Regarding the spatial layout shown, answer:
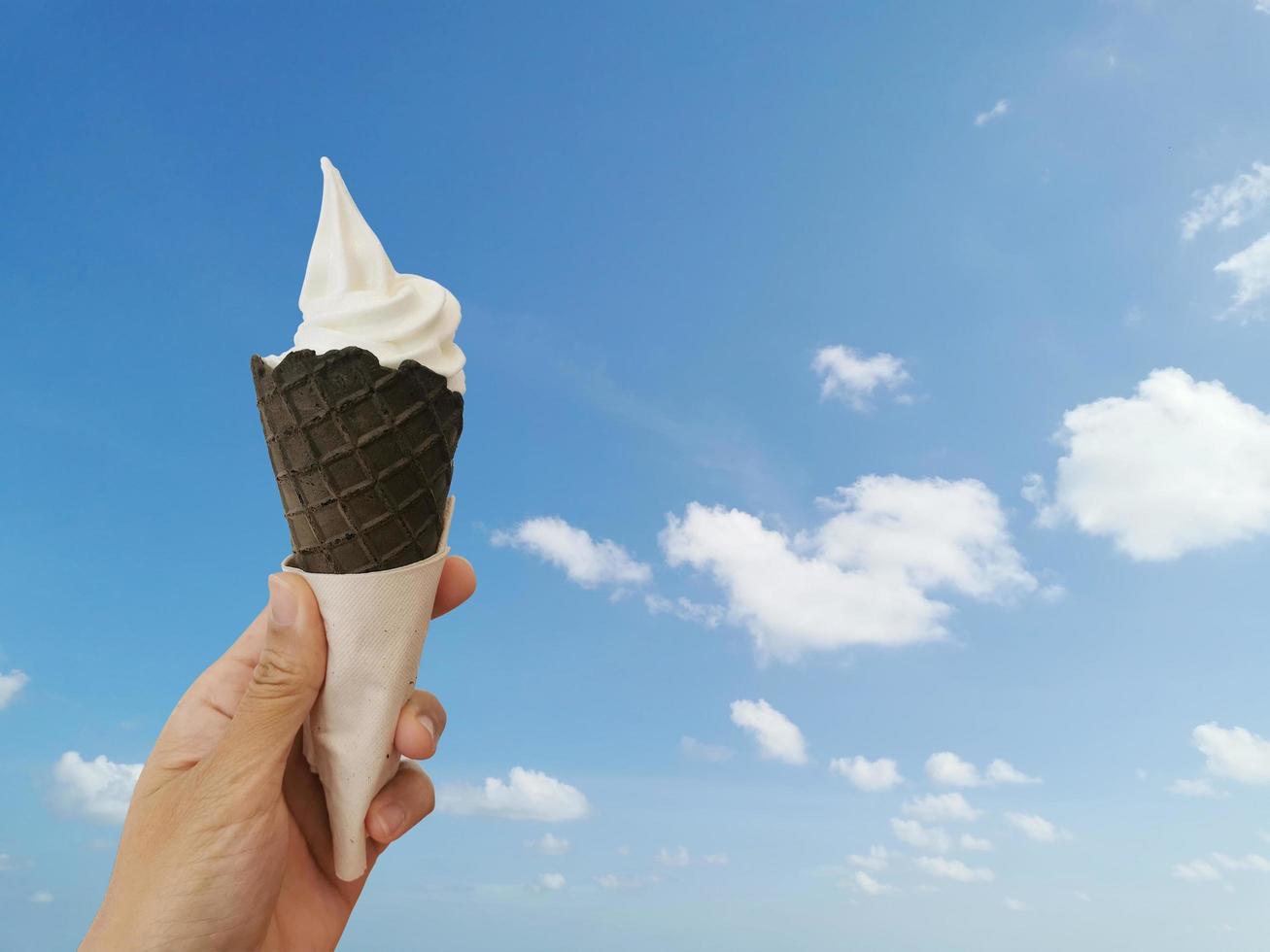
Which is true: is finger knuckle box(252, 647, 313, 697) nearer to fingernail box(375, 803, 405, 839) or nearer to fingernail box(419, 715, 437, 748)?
fingernail box(419, 715, 437, 748)

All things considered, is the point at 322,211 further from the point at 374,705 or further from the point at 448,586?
the point at 374,705

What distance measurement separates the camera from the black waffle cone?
10.6ft

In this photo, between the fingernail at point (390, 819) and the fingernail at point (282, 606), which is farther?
the fingernail at point (390, 819)

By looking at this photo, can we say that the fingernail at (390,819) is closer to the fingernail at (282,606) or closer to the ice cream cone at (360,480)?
the ice cream cone at (360,480)

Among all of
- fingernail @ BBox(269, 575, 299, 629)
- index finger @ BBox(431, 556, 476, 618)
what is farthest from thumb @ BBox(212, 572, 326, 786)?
index finger @ BBox(431, 556, 476, 618)

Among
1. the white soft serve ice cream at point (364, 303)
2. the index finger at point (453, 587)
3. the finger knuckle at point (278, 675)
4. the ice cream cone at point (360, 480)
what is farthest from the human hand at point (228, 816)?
the white soft serve ice cream at point (364, 303)

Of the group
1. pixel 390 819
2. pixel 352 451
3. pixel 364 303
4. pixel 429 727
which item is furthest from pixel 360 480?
pixel 390 819

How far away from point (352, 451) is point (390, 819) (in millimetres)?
1408

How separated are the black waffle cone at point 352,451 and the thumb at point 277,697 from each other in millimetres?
224

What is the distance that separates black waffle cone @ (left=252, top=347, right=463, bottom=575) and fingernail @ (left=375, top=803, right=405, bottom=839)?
97 cm

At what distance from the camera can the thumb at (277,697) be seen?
306 centimetres

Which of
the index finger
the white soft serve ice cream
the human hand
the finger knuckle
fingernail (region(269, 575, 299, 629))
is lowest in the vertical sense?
the human hand

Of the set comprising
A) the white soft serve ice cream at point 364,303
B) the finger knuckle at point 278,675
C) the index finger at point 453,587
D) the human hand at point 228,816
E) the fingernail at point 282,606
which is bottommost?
the human hand at point 228,816

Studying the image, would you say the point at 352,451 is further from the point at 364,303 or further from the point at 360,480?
the point at 364,303
